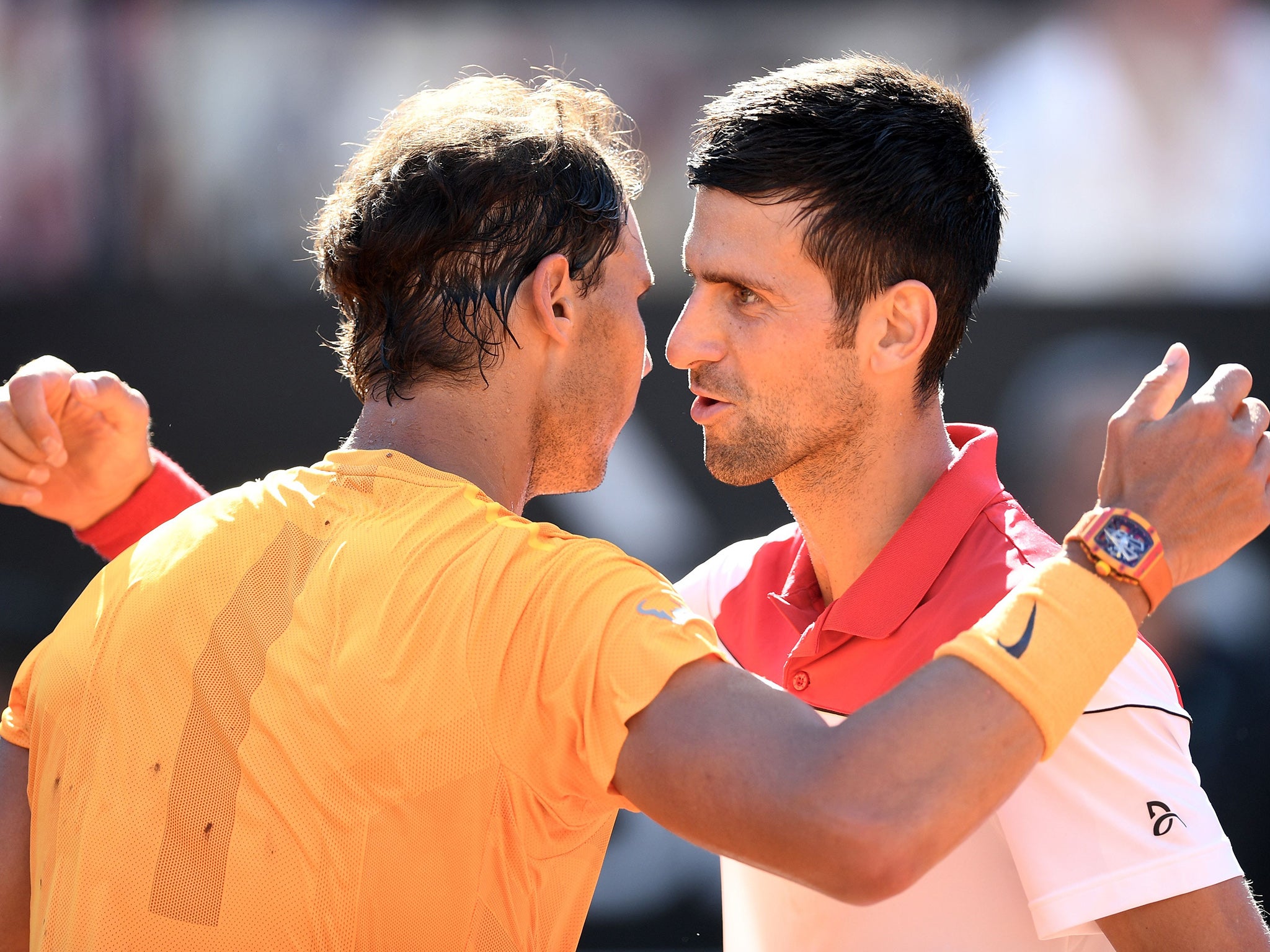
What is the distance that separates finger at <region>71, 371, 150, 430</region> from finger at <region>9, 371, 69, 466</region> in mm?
156

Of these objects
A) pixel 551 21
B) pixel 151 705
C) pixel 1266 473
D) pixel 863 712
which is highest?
pixel 551 21

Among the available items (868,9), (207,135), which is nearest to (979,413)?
(868,9)

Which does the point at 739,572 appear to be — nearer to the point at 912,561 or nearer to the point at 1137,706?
the point at 912,561

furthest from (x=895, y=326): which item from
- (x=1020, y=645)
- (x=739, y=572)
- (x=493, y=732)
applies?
(x=493, y=732)

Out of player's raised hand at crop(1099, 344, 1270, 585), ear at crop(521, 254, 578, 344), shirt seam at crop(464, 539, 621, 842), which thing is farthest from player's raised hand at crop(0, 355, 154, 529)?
player's raised hand at crop(1099, 344, 1270, 585)

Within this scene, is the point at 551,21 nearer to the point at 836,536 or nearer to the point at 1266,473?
the point at 836,536

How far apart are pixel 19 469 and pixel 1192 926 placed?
1.59 metres

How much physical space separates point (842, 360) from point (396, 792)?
1.05 metres

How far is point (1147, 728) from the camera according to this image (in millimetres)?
1459

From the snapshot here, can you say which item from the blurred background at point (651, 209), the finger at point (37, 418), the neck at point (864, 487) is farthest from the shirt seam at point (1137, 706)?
the blurred background at point (651, 209)

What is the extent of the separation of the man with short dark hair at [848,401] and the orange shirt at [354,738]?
1.84ft

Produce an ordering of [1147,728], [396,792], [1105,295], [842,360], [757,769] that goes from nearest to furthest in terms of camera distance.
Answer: [757,769] < [396,792] < [1147,728] < [842,360] < [1105,295]

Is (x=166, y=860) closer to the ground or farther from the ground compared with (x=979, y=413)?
farther from the ground

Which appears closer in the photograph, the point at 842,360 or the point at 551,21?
the point at 842,360
